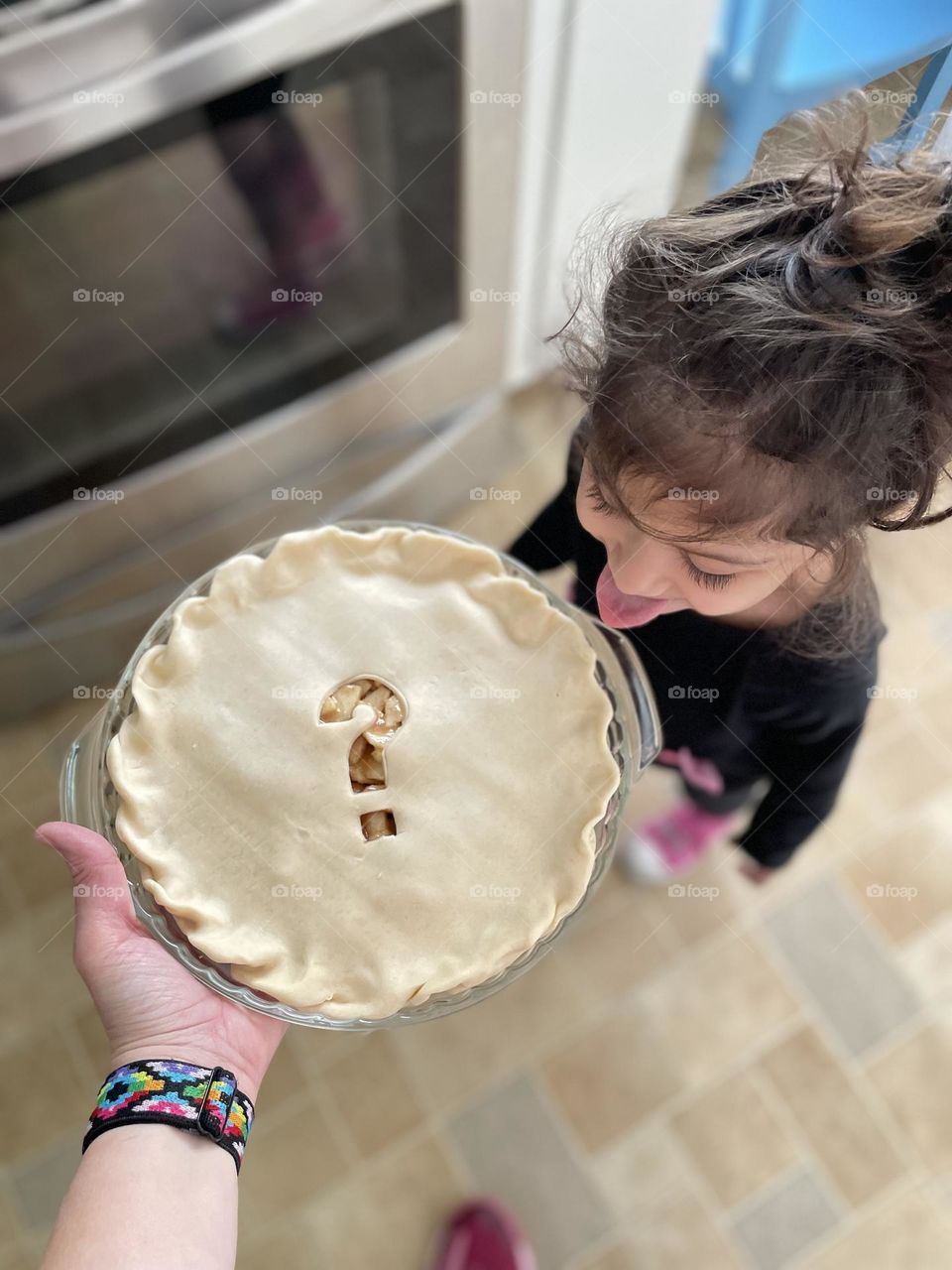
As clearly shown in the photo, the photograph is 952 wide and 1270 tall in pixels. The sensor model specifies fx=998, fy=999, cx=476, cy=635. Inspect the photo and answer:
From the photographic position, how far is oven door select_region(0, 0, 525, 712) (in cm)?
75

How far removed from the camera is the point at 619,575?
651 mm

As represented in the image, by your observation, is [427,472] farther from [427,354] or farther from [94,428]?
[94,428]

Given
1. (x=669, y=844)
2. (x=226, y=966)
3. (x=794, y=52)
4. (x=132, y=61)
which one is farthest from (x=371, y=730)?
(x=794, y=52)

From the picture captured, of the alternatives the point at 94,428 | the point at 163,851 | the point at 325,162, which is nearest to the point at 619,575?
the point at 163,851

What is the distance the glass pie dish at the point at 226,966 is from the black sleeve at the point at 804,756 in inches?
6.4

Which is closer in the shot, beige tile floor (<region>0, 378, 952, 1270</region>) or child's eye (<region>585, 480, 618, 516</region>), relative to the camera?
child's eye (<region>585, 480, 618, 516</region>)

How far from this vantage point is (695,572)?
0.63 meters

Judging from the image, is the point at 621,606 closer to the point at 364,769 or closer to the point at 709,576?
the point at 709,576

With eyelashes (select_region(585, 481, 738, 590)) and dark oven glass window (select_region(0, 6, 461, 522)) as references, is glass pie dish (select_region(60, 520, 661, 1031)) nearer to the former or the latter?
eyelashes (select_region(585, 481, 738, 590))

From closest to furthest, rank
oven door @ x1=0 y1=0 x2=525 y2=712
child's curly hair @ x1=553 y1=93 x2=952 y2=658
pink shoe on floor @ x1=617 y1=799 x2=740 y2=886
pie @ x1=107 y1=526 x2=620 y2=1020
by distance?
child's curly hair @ x1=553 y1=93 x2=952 y2=658 < pie @ x1=107 y1=526 x2=620 y2=1020 < oven door @ x1=0 y1=0 x2=525 y2=712 < pink shoe on floor @ x1=617 y1=799 x2=740 y2=886

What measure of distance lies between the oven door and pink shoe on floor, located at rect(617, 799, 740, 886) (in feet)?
1.73

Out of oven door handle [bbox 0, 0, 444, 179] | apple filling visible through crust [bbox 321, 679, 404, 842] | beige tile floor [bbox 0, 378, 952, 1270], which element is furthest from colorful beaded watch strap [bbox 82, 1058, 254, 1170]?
oven door handle [bbox 0, 0, 444, 179]

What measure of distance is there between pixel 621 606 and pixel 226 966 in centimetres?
35

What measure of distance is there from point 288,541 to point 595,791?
27cm
